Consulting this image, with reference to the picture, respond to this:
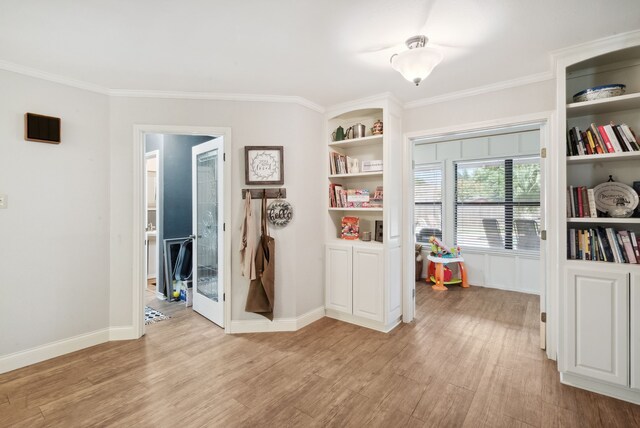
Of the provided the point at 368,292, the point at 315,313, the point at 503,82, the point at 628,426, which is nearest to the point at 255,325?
the point at 315,313

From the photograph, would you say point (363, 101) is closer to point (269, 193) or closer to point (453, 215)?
point (269, 193)

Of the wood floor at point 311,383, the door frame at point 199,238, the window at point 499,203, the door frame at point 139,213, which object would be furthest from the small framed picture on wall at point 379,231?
the window at point 499,203

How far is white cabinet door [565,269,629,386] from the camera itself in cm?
204

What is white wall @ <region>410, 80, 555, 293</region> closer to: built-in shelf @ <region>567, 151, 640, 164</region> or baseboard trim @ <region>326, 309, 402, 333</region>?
built-in shelf @ <region>567, 151, 640, 164</region>

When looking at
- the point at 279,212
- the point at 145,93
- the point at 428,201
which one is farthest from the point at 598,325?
the point at 145,93

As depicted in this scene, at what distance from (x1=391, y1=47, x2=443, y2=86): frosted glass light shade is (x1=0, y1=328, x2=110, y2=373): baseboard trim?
11.8ft

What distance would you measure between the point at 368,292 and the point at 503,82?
2439mm

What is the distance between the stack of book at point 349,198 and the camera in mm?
3393

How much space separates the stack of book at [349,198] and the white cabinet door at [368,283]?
51cm

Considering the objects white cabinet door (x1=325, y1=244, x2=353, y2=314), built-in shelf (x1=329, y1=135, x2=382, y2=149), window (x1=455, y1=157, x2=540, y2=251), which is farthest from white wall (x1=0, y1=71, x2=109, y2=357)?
window (x1=455, y1=157, x2=540, y2=251)

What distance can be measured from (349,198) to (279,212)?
2.79 feet

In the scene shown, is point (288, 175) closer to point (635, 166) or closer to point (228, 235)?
point (228, 235)

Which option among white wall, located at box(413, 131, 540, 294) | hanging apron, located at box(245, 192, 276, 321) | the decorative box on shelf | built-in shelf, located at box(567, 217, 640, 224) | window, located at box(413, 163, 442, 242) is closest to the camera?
built-in shelf, located at box(567, 217, 640, 224)

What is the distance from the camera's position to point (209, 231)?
11.9 feet
